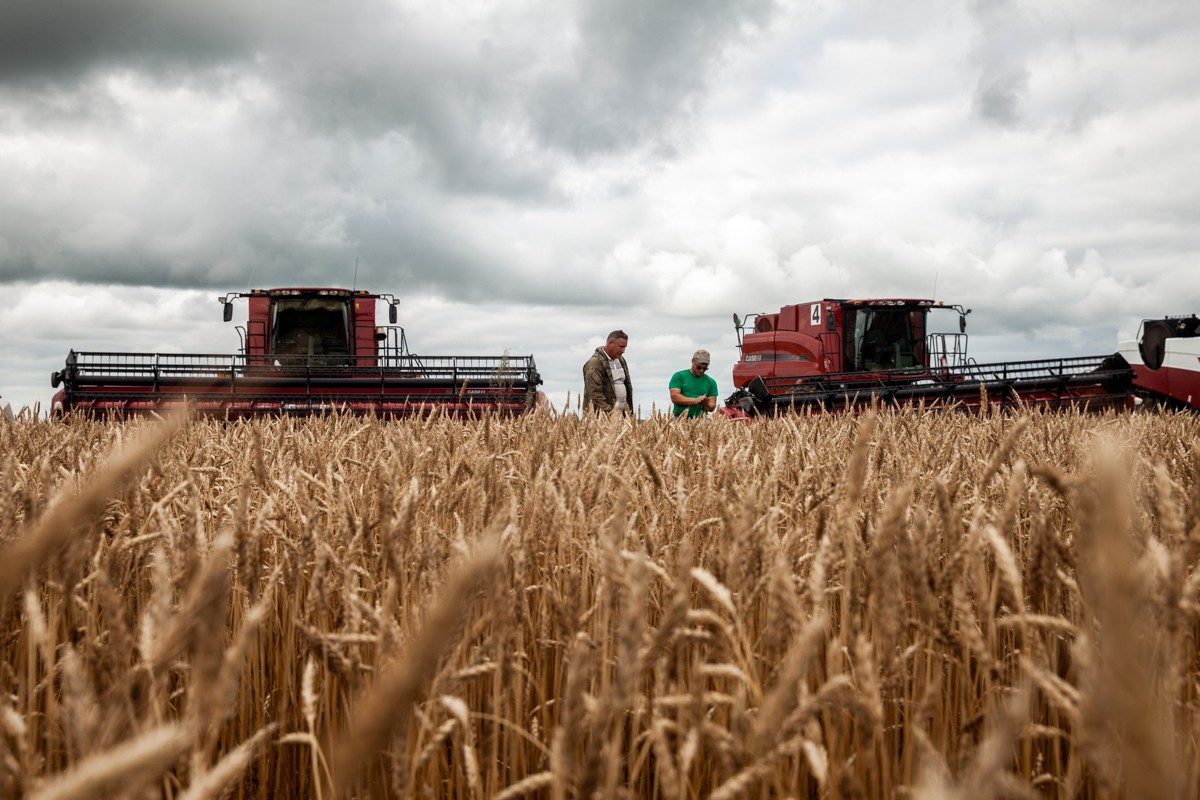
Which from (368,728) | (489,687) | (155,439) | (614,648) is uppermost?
(155,439)

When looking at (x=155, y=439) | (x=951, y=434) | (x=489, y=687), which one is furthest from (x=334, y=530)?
(x=951, y=434)

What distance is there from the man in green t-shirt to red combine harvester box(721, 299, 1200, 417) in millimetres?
833

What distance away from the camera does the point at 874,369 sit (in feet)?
52.5

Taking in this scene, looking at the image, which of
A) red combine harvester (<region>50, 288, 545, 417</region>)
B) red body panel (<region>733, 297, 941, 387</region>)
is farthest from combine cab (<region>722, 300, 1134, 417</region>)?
red combine harvester (<region>50, 288, 545, 417</region>)

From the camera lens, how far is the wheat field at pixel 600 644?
1.83 feet

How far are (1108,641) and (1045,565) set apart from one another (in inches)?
35.7

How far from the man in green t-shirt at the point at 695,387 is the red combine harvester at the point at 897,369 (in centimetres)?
83

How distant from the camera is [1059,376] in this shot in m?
12.1

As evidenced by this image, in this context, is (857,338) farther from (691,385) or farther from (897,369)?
(691,385)

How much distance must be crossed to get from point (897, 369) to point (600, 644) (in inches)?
541

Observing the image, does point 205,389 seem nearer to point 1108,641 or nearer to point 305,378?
point 305,378

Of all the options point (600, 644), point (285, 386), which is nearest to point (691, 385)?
point (285, 386)

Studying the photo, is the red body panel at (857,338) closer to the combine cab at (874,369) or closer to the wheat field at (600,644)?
the combine cab at (874,369)

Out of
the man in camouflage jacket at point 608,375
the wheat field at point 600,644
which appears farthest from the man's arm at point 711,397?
the wheat field at point 600,644
